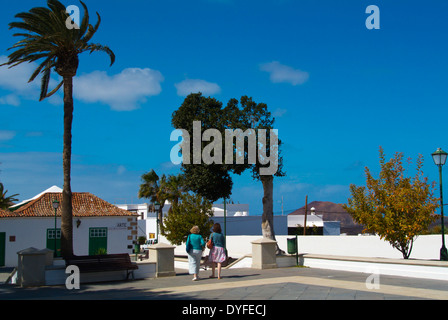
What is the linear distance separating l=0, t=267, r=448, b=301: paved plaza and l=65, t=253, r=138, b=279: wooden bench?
0.48m

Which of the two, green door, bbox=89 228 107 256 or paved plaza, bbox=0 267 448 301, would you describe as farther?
green door, bbox=89 228 107 256

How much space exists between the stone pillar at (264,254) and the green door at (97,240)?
17.1 meters

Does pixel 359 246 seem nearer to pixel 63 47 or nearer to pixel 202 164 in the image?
pixel 202 164

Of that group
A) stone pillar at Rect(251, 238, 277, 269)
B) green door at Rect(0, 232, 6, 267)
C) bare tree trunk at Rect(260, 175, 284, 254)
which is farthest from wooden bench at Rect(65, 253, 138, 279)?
green door at Rect(0, 232, 6, 267)

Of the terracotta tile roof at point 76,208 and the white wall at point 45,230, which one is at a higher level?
the terracotta tile roof at point 76,208

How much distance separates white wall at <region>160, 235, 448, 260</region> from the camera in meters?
25.7

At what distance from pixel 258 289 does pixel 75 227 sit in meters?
22.3

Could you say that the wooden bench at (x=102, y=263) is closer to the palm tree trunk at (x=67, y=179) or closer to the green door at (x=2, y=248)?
the palm tree trunk at (x=67, y=179)

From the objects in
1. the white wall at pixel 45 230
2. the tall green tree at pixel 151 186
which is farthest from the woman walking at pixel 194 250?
the tall green tree at pixel 151 186

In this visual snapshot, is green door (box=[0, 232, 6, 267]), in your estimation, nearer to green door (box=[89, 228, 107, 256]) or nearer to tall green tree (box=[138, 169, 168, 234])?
green door (box=[89, 228, 107, 256])

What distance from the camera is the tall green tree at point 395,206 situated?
57.0 ft

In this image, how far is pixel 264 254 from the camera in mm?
16547

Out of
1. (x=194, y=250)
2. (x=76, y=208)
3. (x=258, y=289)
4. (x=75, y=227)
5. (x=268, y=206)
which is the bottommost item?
(x=258, y=289)

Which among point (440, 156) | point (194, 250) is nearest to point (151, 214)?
point (440, 156)
